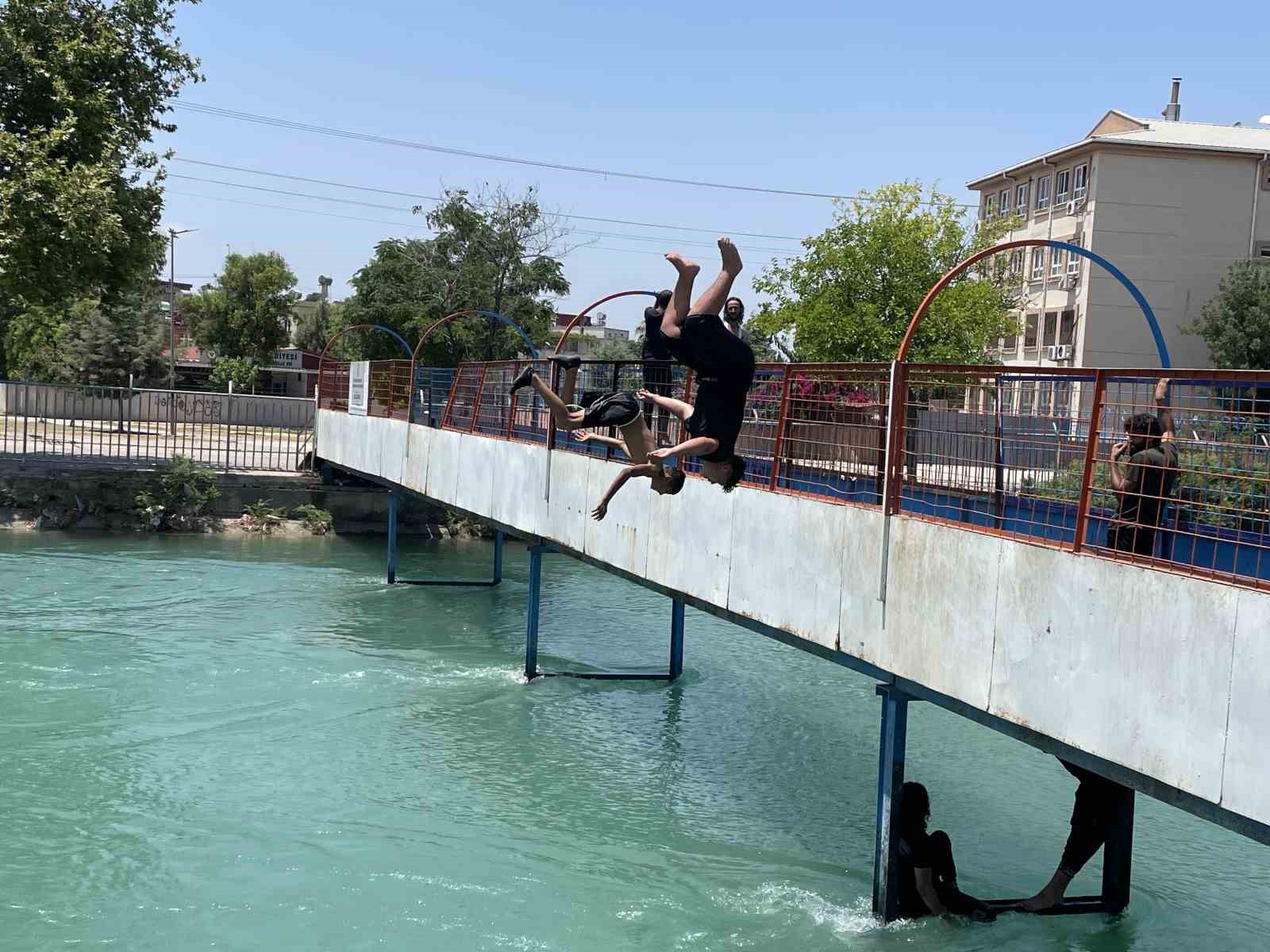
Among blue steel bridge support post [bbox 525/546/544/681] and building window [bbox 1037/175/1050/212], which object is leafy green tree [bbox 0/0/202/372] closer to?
blue steel bridge support post [bbox 525/546/544/681]

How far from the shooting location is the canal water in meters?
11.0

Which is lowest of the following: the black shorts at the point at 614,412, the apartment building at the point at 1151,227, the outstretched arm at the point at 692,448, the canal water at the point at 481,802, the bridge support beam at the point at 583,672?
the canal water at the point at 481,802

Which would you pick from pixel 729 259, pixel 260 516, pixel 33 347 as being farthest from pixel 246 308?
pixel 729 259

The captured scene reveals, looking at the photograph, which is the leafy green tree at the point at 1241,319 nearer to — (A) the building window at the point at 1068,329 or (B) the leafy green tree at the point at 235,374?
(A) the building window at the point at 1068,329

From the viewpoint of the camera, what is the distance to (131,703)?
17.5 m

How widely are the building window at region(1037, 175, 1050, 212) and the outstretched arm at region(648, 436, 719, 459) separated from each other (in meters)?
51.5

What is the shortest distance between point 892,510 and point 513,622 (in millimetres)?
16026

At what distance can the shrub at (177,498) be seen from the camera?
3416 centimetres

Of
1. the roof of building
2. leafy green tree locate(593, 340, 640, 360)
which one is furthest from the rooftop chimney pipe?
leafy green tree locate(593, 340, 640, 360)

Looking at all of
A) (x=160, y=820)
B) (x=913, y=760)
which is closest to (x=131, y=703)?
(x=160, y=820)

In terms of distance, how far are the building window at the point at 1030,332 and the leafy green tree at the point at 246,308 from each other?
140ft

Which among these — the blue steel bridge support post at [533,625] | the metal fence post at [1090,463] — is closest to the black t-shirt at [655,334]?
the metal fence post at [1090,463]

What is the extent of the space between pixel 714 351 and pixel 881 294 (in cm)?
3071

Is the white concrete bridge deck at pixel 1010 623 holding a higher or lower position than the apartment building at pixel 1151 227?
lower
